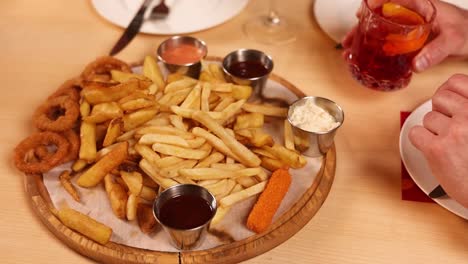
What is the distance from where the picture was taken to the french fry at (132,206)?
171cm

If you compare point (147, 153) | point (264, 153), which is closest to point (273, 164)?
point (264, 153)

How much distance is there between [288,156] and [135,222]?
1.96 ft

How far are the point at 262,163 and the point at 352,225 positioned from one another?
40 centimetres

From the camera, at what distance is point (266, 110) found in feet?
6.86

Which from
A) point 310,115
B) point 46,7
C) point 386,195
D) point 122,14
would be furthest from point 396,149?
point 46,7

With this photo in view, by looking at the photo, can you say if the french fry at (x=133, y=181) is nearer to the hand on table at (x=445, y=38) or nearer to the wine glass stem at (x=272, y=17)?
the hand on table at (x=445, y=38)

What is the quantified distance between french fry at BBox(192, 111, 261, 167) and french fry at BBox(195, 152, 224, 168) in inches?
2.3

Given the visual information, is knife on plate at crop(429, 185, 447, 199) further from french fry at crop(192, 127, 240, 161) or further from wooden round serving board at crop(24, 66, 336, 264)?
french fry at crop(192, 127, 240, 161)

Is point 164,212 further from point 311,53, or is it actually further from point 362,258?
point 311,53

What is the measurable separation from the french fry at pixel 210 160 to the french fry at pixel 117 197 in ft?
0.92

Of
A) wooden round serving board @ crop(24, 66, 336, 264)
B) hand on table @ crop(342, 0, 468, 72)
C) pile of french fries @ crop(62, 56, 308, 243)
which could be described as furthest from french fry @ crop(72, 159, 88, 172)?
hand on table @ crop(342, 0, 468, 72)

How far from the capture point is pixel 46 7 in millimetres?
2828

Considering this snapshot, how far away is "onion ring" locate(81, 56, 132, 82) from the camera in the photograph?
2184 millimetres

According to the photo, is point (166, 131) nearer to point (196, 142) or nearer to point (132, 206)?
point (196, 142)
